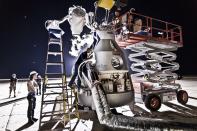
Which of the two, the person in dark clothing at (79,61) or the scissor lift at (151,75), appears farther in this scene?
the scissor lift at (151,75)

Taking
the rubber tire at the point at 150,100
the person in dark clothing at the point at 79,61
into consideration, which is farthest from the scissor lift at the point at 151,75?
the person in dark clothing at the point at 79,61

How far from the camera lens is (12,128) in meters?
6.61

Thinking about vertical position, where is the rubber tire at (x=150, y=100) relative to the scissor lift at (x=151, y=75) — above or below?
below

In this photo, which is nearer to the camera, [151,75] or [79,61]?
[79,61]

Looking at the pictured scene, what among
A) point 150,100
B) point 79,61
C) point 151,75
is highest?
point 79,61

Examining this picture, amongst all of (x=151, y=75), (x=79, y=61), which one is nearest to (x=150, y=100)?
(x=151, y=75)

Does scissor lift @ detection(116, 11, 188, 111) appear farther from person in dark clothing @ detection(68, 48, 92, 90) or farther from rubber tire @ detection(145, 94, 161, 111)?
person in dark clothing @ detection(68, 48, 92, 90)

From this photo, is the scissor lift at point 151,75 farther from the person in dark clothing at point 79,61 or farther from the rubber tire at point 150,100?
the person in dark clothing at point 79,61

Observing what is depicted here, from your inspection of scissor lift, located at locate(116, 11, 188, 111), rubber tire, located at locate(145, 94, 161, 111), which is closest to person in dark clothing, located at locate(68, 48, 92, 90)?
scissor lift, located at locate(116, 11, 188, 111)

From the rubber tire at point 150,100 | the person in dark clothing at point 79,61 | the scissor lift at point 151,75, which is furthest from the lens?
the scissor lift at point 151,75

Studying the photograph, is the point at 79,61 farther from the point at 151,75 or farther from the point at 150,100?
the point at 151,75

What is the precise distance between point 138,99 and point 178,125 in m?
7.32

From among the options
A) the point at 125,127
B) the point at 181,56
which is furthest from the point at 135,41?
the point at 181,56

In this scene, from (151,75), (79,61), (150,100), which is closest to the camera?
(79,61)
